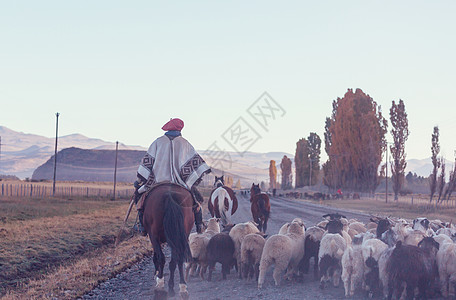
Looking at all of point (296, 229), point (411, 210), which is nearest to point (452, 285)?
point (296, 229)

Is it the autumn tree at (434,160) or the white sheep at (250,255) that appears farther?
the autumn tree at (434,160)

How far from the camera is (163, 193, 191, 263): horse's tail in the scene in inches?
320

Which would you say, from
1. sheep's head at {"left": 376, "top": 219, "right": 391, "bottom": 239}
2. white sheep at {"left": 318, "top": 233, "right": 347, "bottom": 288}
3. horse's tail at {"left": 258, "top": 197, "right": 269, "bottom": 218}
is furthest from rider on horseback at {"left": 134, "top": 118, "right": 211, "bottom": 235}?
horse's tail at {"left": 258, "top": 197, "right": 269, "bottom": 218}

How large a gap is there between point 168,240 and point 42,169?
177 m

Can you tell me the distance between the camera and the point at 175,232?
8156mm

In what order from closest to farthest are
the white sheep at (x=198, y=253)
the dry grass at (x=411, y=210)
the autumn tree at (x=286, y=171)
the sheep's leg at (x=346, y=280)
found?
the sheep's leg at (x=346, y=280)
the white sheep at (x=198, y=253)
the dry grass at (x=411, y=210)
the autumn tree at (x=286, y=171)

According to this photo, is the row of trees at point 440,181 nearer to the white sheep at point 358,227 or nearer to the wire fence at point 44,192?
the white sheep at point 358,227

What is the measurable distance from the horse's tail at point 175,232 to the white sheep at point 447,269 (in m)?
4.48

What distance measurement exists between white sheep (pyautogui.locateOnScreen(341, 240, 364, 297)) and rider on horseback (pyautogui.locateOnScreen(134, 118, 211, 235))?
2.99m

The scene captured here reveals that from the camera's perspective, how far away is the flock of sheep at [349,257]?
8062mm

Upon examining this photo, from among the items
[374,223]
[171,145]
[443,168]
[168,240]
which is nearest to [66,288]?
[168,240]

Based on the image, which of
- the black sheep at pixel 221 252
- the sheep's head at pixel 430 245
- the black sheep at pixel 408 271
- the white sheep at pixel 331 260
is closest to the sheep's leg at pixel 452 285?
the black sheep at pixel 408 271

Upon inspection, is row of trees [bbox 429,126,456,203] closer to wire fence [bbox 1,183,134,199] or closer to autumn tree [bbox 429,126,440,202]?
autumn tree [bbox 429,126,440,202]

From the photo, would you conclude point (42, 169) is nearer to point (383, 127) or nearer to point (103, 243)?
point (383, 127)
